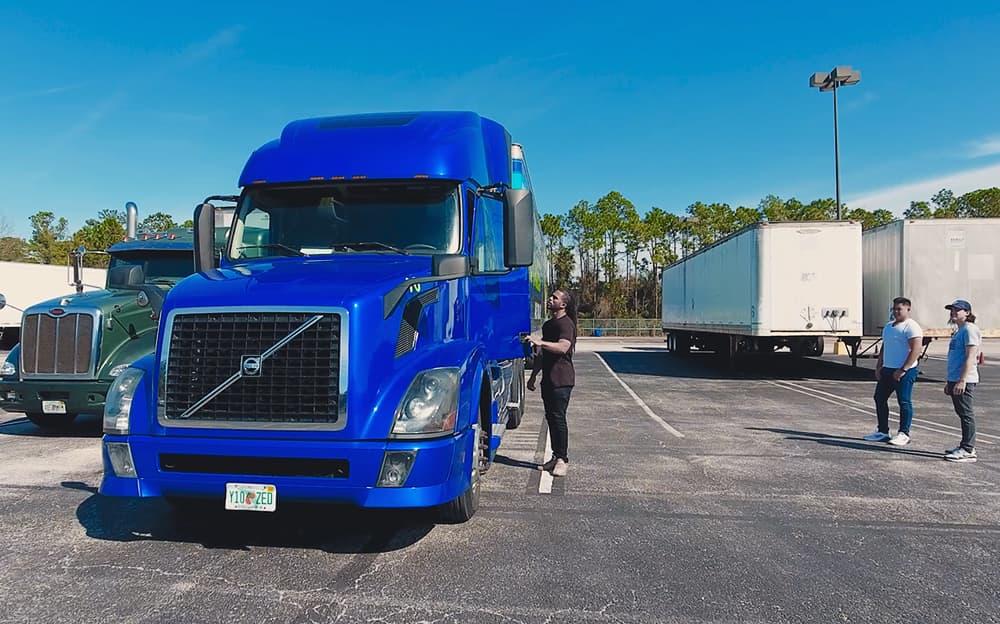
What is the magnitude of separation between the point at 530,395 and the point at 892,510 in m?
8.57

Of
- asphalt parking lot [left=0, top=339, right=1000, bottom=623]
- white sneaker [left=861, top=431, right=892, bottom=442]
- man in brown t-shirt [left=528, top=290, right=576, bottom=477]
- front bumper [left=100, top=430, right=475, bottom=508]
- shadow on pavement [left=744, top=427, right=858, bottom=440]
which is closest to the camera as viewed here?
asphalt parking lot [left=0, top=339, right=1000, bottom=623]

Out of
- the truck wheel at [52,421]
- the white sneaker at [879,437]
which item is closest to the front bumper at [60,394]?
the truck wheel at [52,421]

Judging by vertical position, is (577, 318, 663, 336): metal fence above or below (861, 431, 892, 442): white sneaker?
above

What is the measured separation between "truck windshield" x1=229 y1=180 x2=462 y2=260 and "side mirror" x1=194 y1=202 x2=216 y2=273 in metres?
0.32

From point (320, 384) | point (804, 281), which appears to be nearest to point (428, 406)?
point (320, 384)

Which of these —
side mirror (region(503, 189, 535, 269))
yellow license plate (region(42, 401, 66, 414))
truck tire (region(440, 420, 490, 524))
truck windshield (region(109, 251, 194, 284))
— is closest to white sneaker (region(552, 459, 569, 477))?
truck tire (region(440, 420, 490, 524))

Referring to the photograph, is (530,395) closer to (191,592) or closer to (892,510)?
(892,510)

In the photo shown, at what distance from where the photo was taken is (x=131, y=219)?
35.5ft

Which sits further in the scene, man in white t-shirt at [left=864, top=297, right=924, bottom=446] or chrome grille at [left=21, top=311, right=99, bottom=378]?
chrome grille at [left=21, top=311, right=99, bottom=378]

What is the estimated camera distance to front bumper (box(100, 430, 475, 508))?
378cm

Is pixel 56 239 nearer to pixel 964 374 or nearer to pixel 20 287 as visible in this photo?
pixel 20 287

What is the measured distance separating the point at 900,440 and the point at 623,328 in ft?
143

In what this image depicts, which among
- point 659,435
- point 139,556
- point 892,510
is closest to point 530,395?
point 659,435

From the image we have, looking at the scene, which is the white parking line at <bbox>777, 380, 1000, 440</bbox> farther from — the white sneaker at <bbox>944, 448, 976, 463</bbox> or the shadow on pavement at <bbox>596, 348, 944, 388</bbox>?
the white sneaker at <bbox>944, 448, 976, 463</bbox>
